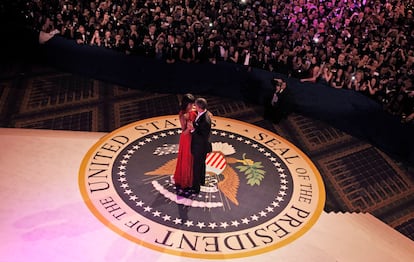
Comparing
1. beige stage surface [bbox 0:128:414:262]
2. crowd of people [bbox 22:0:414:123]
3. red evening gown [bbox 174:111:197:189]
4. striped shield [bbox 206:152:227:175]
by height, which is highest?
crowd of people [bbox 22:0:414:123]

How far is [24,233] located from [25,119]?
333 centimetres

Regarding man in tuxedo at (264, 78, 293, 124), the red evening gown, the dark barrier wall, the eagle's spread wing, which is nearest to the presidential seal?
the eagle's spread wing

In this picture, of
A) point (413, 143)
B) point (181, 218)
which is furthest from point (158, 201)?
point (413, 143)

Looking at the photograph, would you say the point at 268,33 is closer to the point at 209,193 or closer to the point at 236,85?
the point at 236,85

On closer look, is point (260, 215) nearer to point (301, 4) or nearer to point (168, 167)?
point (168, 167)

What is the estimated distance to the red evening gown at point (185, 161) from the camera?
6363 millimetres

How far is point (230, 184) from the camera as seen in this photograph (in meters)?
7.06

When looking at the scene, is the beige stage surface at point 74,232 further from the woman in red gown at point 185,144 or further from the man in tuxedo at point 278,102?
the man in tuxedo at point 278,102

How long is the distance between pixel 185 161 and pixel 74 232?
1791mm

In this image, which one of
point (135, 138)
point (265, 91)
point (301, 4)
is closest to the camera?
point (135, 138)

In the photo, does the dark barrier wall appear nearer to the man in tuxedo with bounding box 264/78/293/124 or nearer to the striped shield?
the man in tuxedo with bounding box 264/78/293/124

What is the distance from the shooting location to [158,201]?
6582mm

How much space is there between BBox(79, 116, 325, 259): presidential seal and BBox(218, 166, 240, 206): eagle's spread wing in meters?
0.02

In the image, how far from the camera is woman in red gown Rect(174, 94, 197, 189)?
6243mm
